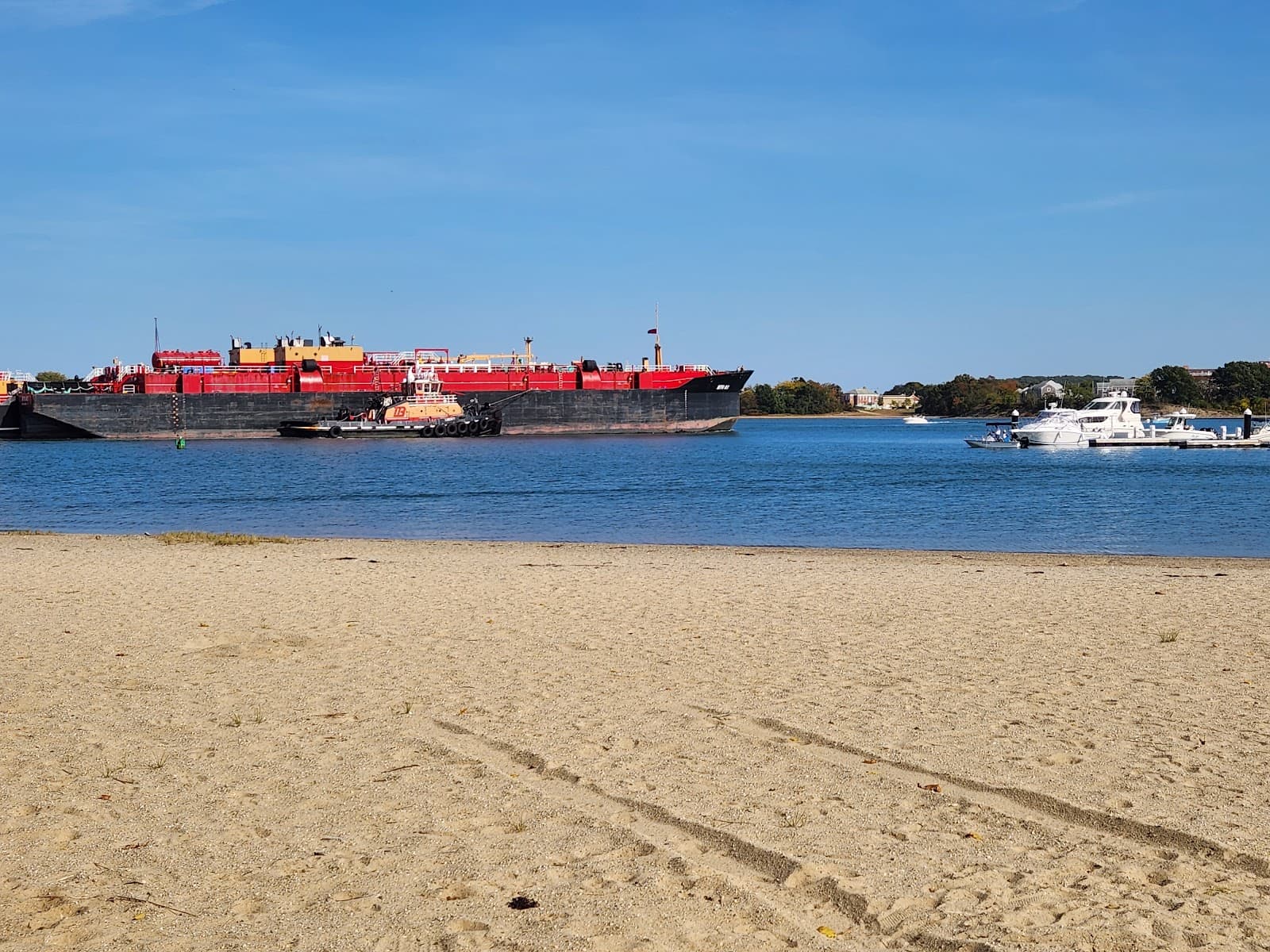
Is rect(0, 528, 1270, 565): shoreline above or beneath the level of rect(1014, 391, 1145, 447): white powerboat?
beneath

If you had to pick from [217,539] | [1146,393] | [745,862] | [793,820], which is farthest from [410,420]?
[1146,393]

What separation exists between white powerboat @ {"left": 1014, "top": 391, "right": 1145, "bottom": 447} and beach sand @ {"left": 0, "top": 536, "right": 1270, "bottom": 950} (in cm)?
5171

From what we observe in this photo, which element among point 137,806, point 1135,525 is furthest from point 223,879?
point 1135,525

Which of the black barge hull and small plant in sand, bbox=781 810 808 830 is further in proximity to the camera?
the black barge hull

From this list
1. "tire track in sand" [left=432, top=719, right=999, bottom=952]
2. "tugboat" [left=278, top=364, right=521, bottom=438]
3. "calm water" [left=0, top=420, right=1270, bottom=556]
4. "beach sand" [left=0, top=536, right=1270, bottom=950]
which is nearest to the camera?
"tire track in sand" [left=432, top=719, right=999, bottom=952]

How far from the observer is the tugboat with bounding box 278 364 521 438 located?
68.6 m

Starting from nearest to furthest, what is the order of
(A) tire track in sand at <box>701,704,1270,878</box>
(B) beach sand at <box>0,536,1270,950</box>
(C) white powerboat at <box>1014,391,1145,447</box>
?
(B) beach sand at <box>0,536,1270,950</box> → (A) tire track in sand at <box>701,704,1270,878</box> → (C) white powerboat at <box>1014,391,1145,447</box>

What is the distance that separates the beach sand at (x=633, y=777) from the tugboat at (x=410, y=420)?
2304 inches

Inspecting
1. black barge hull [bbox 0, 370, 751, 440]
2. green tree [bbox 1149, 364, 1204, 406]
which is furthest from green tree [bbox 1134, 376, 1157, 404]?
black barge hull [bbox 0, 370, 751, 440]

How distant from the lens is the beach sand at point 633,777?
161 inches

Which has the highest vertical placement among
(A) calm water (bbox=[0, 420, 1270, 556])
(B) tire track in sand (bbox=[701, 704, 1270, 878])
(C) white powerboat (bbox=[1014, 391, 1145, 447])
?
(C) white powerboat (bbox=[1014, 391, 1145, 447])

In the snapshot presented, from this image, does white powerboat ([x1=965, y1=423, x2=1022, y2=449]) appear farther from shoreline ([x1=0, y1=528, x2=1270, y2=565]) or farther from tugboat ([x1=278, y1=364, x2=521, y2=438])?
shoreline ([x1=0, y1=528, x2=1270, y2=565])

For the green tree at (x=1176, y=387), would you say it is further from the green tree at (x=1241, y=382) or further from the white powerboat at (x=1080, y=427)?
the white powerboat at (x=1080, y=427)

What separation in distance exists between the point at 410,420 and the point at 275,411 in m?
8.88
